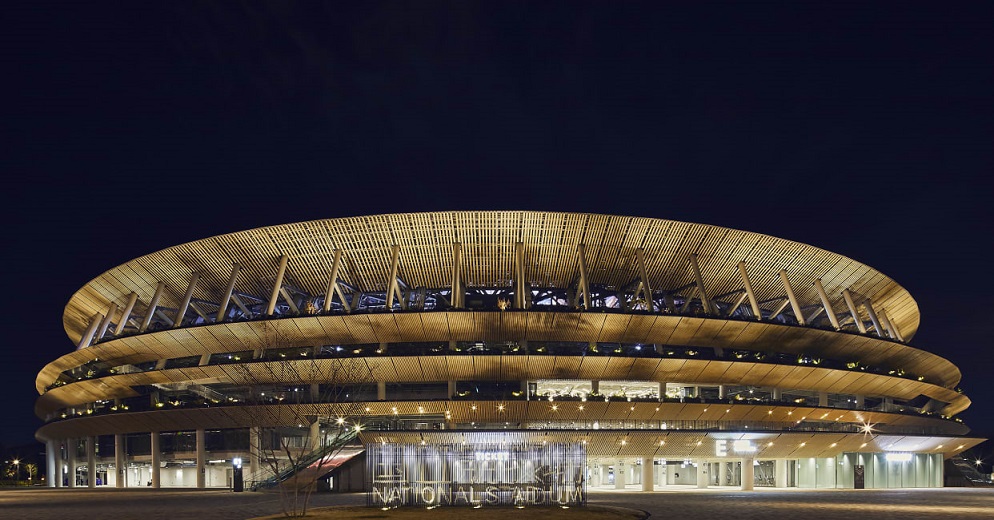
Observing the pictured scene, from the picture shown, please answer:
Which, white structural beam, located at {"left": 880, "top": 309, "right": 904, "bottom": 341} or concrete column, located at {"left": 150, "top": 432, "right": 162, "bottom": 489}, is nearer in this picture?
concrete column, located at {"left": 150, "top": 432, "right": 162, "bottom": 489}

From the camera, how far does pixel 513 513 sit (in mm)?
29281

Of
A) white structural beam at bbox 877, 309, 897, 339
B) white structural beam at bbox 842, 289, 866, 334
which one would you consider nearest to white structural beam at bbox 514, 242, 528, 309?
white structural beam at bbox 842, 289, 866, 334

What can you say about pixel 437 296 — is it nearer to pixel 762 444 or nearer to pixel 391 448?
pixel 762 444

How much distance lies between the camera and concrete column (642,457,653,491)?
56206mm

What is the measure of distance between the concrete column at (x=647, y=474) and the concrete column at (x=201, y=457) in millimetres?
29364

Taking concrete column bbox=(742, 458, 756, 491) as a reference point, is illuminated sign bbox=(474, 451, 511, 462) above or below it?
above

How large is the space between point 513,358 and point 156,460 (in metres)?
26.6

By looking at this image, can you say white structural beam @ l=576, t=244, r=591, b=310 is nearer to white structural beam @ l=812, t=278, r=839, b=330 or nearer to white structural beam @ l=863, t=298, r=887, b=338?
white structural beam @ l=812, t=278, r=839, b=330

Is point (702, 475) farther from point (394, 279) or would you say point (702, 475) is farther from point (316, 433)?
point (316, 433)

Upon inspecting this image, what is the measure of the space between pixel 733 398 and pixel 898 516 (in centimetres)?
3061

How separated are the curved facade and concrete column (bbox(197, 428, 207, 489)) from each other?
0.14 m

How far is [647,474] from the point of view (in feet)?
187

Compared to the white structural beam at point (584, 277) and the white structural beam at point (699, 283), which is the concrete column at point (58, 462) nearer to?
the white structural beam at point (584, 277)

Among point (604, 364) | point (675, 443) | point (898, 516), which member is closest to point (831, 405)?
point (675, 443)
